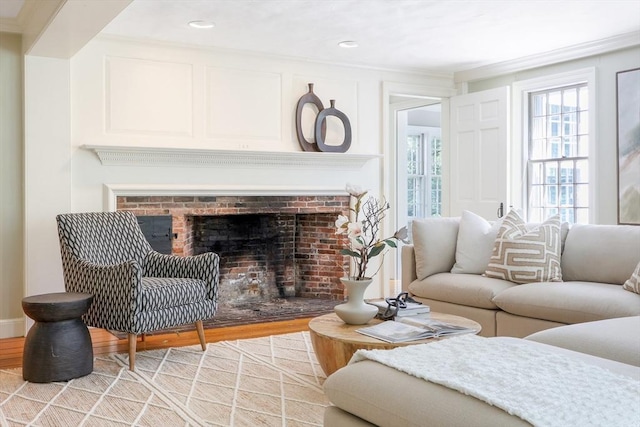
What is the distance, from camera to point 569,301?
353cm

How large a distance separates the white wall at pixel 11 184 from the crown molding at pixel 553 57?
4.25m

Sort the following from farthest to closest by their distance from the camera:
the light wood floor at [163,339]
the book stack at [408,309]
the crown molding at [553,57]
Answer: the crown molding at [553,57]
the light wood floor at [163,339]
the book stack at [408,309]

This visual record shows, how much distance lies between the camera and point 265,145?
18.5 feet

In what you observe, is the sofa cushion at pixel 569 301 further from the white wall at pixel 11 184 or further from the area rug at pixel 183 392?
the white wall at pixel 11 184

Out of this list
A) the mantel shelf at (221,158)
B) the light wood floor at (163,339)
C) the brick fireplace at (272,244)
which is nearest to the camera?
the light wood floor at (163,339)

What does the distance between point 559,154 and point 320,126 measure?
2.27 metres

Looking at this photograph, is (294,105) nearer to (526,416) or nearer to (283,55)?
(283,55)

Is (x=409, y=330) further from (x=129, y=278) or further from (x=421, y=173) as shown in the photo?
(x=421, y=173)

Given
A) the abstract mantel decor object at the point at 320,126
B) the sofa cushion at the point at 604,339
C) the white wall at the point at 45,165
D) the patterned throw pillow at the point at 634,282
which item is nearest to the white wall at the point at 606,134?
the patterned throw pillow at the point at 634,282

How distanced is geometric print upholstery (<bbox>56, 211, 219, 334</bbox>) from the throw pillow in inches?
69.2

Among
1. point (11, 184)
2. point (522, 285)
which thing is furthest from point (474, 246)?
point (11, 184)

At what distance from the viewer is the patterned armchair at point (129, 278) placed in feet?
12.2

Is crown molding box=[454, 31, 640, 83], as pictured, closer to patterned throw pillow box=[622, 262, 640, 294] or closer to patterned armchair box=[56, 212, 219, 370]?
patterned throw pillow box=[622, 262, 640, 294]

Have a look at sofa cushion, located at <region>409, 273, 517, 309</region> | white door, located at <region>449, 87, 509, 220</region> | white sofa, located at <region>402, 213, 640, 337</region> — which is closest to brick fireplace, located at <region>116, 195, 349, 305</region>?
white door, located at <region>449, 87, 509, 220</region>
